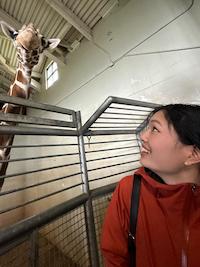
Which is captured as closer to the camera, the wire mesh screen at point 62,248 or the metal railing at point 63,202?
the metal railing at point 63,202

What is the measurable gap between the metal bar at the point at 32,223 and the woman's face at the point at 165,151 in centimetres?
48

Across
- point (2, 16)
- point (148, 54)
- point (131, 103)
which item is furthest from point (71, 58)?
point (131, 103)

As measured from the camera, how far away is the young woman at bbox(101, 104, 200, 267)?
0.71 metres

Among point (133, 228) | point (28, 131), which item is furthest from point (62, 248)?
point (28, 131)

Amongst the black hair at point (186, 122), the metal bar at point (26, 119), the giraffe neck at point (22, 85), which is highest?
the giraffe neck at point (22, 85)

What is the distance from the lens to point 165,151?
75 centimetres

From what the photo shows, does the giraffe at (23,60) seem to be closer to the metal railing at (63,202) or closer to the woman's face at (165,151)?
the metal railing at (63,202)

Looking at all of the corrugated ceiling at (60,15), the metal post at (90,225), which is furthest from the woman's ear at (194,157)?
the corrugated ceiling at (60,15)

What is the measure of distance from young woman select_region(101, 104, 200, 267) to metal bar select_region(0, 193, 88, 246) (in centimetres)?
25

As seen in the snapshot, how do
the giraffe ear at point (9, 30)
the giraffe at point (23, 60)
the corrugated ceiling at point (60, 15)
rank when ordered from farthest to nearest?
the corrugated ceiling at point (60, 15), the giraffe ear at point (9, 30), the giraffe at point (23, 60)

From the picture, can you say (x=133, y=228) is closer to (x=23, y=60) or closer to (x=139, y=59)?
(x=23, y=60)

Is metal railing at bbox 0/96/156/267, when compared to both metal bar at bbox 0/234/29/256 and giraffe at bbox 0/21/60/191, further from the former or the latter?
giraffe at bbox 0/21/60/191

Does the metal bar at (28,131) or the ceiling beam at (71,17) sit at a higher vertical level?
the ceiling beam at (71,17)

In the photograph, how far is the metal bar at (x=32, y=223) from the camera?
0.69 meters
